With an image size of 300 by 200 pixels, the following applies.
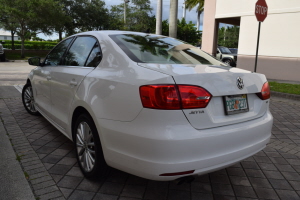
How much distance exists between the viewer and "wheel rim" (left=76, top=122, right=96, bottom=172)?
283 centimetres

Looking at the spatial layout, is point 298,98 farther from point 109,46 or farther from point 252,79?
point 109,46

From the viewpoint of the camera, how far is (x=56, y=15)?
26750 millimetres

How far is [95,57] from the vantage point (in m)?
3.01

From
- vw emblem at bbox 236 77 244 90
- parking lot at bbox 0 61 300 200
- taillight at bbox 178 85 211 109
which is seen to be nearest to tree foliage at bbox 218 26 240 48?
parking lot at bbox 0 61 300 200

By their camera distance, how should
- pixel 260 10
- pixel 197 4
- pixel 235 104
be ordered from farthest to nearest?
pixel 197 4
pixel 260 10
pixel 235 104

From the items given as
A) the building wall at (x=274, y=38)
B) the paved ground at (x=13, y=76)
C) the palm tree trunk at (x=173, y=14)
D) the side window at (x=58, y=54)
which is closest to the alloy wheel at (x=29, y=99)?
the side window at (x=58, y=54)

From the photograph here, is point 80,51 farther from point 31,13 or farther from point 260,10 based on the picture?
point 31,13

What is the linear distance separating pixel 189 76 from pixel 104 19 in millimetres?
39182

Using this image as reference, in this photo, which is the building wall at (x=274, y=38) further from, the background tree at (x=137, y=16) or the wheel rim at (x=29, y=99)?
the background tree at (x=137, y=16)

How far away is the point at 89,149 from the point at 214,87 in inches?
55.3

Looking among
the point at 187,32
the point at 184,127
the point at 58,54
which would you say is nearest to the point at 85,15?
the point at 187,32

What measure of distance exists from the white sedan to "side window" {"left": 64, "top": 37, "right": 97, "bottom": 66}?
2 centimetres

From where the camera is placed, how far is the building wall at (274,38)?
11.5m

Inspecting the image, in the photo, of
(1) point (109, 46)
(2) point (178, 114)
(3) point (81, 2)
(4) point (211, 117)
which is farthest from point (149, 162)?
(3) point (81, 2)
